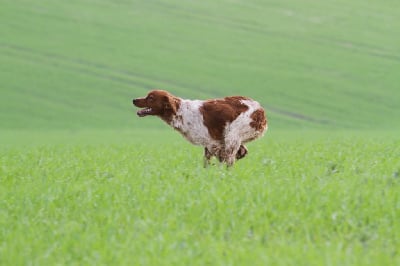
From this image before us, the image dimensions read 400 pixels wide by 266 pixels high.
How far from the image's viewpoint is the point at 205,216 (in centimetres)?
866

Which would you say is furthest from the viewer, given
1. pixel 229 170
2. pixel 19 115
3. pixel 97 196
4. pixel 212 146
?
pixel 19 115

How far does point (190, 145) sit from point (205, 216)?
1409 centimetres

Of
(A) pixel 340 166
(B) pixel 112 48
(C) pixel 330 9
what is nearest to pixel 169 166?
(A) pixel 340 166

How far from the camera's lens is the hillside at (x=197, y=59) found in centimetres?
4428

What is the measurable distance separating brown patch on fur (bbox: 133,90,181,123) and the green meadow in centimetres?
78

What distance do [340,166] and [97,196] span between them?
14.4 feet

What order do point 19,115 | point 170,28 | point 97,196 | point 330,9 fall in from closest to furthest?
point 97,196 → point 19,115 → point 170,28 → point 330,9

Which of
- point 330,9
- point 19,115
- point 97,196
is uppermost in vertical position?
point 97,196

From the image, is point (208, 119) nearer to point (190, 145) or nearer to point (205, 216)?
point (205, 216)

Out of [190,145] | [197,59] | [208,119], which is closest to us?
[208,119]

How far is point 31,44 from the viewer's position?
51.3 meters

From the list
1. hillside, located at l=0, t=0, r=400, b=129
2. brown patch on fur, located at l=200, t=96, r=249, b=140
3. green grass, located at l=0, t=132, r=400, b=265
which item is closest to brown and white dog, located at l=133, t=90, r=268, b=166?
brown patch on fur, located at l=200, t=96, r=249, b=140

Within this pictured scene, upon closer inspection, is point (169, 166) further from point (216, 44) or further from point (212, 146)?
point (216, 44)

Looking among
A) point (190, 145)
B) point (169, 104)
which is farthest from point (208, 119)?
point (190, 145)
